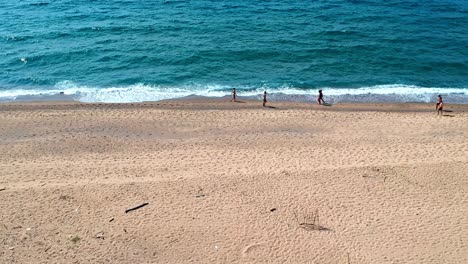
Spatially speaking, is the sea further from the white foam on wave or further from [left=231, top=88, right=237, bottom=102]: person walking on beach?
[left=231, top=88, right=237, bottom=102]: person walking on beach

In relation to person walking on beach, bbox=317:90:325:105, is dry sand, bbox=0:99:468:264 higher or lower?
lower

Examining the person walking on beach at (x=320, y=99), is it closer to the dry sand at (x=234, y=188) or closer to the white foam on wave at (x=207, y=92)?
the white foam on wave at (x=207, y=92)

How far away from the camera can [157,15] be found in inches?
1737

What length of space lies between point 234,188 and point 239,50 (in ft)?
64.1

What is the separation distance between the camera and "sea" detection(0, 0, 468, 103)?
3141 centimetres

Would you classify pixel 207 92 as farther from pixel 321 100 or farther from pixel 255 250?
pixel 255 250

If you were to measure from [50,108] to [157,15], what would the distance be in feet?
62.8

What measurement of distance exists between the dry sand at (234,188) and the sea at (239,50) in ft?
17.8

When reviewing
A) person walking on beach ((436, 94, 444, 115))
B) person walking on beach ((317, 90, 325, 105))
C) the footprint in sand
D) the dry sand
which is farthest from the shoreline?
the footprint in sand

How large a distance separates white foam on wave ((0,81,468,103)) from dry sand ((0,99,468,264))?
3.89 metres

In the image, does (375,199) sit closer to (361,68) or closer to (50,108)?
(361,68)

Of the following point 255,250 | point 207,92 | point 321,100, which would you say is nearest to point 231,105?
point 207,92

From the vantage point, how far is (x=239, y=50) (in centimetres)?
3609

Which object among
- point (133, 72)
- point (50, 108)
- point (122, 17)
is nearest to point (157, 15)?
point (122, 17)
